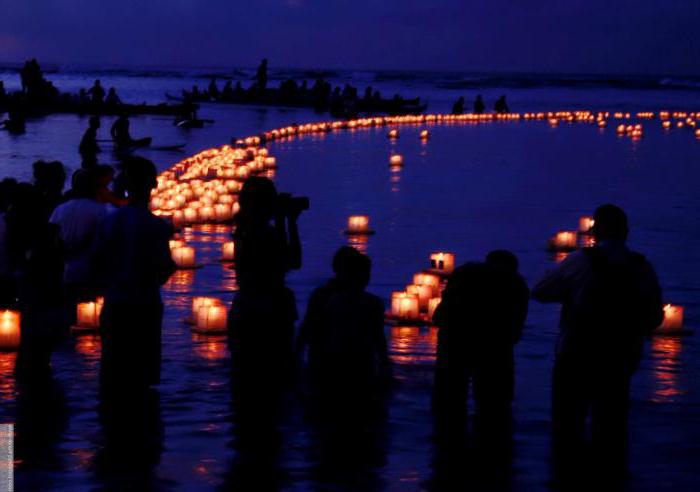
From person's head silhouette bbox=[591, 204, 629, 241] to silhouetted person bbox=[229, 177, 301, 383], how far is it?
1.70 metres

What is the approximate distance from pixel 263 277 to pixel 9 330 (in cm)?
307

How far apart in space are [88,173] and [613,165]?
2516cm

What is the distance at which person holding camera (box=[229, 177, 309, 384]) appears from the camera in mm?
7719

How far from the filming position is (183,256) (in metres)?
15.1

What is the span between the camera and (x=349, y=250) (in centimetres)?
841

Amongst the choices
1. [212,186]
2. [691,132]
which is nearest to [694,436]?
[212,186]

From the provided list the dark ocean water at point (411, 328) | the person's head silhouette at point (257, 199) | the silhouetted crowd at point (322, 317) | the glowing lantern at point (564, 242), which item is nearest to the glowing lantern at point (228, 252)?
the dark ocean water at point (411, 328)

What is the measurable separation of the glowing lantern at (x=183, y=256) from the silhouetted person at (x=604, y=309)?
8.09 meters

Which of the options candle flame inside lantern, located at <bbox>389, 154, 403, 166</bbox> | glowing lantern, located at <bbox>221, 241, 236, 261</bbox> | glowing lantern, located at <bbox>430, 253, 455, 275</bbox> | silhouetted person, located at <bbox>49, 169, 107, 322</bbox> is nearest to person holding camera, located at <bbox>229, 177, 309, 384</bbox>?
silhouetted person, located at <bbox>49, 169, 107, 322</bbox>

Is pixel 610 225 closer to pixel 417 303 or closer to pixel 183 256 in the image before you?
pixel 417 303

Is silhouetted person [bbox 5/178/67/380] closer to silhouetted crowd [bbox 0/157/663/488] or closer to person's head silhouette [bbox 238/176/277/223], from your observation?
silhouetted crowd [bbox 0/157/663/488]

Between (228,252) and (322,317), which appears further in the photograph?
(228,252)

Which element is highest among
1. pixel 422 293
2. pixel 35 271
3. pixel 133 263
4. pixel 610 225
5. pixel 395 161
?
pixel 395 161

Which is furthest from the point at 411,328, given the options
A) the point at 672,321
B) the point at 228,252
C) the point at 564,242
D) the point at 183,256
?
the point at 564,242
